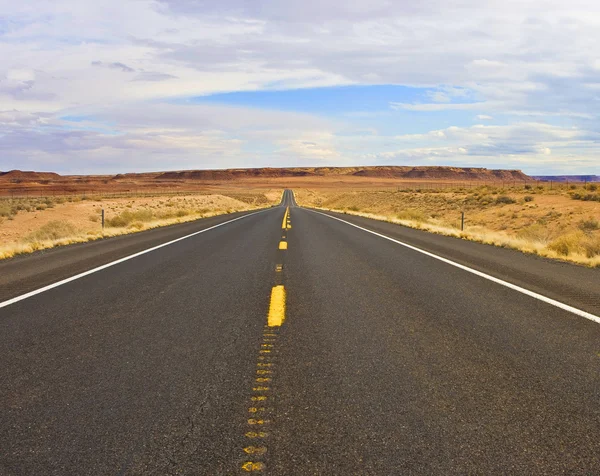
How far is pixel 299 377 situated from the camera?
3.58 m

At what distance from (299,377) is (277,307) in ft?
7.26

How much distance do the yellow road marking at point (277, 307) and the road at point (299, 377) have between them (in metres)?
0.03

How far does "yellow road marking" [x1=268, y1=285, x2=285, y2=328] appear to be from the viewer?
5136 mm

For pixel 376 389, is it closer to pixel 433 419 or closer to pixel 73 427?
pixel 433 419

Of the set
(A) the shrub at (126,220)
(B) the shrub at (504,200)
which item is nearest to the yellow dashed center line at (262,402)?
(A) the shrub at (126,220)

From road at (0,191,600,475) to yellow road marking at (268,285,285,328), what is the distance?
0.11ft

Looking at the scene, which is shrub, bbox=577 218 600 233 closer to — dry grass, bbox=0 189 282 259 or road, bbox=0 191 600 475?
road, bbox=0 191 600 475

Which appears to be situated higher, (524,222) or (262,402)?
(262,402)

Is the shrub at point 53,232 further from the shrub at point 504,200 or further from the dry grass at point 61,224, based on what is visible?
the shrub at point 504,200

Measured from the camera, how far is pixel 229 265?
929cm

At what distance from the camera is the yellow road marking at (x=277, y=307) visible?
5.14 meters

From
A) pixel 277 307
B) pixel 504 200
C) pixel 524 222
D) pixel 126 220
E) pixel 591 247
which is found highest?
pixel 504 200

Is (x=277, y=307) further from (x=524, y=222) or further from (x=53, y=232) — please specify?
(x=524, y=222)

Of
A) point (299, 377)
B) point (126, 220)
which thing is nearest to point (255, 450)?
point (299, 377)
